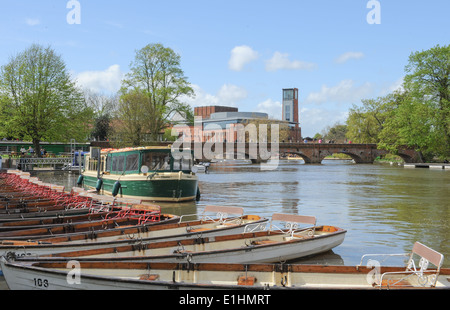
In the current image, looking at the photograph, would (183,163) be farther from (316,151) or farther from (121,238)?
(316,151)

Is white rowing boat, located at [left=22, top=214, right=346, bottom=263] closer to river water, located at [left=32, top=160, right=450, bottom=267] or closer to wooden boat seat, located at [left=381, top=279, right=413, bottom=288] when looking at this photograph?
river water, located at [left=32, top=160, right=450, bottom=267]

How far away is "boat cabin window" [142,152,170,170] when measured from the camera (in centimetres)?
2331

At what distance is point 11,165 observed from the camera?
4825cm

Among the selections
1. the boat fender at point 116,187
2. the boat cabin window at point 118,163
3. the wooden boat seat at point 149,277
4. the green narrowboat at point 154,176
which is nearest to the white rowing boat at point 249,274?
the wooden boat seat at point 149,277

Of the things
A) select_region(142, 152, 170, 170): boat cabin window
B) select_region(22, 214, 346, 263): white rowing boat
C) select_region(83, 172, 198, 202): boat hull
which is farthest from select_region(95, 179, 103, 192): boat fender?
select_region(22, 214, 346, 263): white rowing boat

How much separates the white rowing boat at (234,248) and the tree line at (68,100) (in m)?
44.2

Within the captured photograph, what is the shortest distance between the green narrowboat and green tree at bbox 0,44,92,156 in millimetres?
29565

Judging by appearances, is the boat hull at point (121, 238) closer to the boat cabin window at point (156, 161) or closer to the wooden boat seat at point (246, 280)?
the wooden boat seat at point (246, 280)

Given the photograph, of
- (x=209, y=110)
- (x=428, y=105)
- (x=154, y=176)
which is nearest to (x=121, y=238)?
(x=154, y=176)

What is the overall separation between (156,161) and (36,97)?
106 feet

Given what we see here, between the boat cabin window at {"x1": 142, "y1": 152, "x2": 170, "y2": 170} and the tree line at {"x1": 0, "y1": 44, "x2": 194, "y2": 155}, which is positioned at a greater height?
the tree line at {"x1": 0, "y1": 44, "x2": 194, "y2": 155}

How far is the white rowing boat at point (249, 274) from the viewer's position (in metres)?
7.35

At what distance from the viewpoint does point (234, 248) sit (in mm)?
9812
